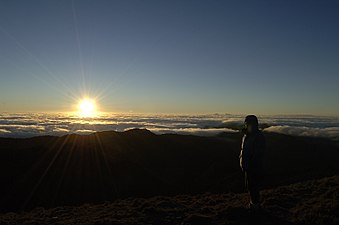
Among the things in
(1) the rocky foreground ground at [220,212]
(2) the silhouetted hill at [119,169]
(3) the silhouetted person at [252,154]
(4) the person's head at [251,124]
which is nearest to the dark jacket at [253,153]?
(3) the silhouetted person at [252,154]

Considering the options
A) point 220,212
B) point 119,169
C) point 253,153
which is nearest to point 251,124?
point 253,153

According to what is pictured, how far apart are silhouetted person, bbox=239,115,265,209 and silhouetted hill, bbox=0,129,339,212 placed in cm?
3326

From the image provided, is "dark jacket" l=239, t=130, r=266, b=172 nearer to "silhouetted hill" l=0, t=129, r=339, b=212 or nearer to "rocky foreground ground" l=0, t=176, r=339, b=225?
"rocky foreground ground" l=0, t=176, r=339, b=225

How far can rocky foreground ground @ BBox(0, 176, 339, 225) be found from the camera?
952 centimetres

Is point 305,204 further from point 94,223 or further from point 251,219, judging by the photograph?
point 94,223

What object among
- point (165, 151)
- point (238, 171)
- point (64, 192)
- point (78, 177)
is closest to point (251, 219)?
point (64, 192)

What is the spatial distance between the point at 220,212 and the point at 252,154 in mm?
2127

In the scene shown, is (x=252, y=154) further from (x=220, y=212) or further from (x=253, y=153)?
(x=220, y=212)

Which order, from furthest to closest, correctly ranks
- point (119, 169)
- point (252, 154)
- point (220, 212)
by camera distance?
point (119, 169) < point (220, 212) < point (252, 154)

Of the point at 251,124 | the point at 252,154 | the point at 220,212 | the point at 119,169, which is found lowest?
the point at 119,169

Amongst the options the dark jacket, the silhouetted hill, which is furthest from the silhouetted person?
the silhouetted hill

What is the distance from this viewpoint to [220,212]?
10.6 metres

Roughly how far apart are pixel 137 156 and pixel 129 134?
1550cm

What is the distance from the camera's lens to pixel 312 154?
115125 mm
